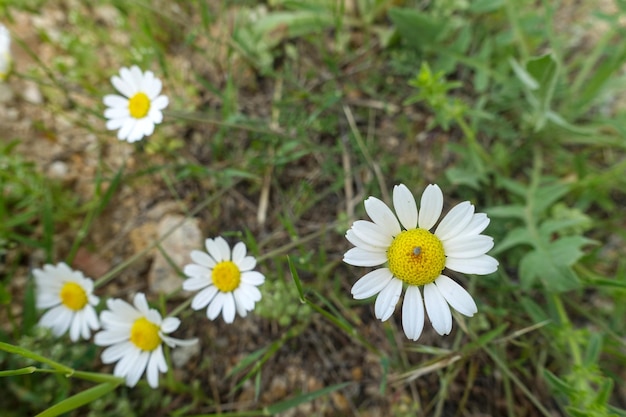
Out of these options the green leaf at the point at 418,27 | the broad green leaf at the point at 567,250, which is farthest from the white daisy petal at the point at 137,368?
the green leaf at the point at 418,27

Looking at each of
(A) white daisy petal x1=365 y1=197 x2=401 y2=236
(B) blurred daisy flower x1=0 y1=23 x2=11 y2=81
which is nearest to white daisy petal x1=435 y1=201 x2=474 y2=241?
(A) white daisy petal x1=365 y1=197 x2=401 y2=236

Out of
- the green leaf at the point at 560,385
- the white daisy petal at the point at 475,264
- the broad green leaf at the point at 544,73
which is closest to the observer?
the white daisy petal at the point at 475,264

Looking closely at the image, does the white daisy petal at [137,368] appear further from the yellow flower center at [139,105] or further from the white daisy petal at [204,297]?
the yellow flower center at [139,105]

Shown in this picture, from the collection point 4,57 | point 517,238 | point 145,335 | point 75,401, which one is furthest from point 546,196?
point 4,57

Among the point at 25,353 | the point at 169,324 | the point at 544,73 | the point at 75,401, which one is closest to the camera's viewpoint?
the point at 25,353

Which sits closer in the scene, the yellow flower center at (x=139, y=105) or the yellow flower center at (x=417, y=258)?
the yellow flower center at (x=417, y=258)

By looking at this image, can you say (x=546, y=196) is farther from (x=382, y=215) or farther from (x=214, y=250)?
(x=214, y=250)
